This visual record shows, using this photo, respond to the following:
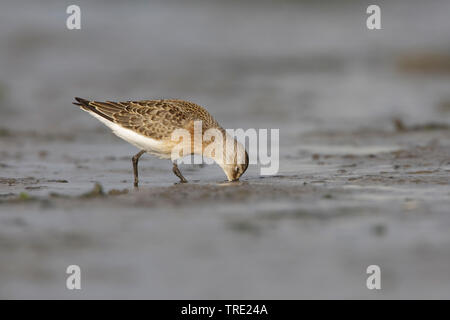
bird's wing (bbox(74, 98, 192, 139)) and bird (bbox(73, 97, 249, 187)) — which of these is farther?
bird's wing (bbox(74, 98, 192, 139))

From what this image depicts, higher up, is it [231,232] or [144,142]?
[144,142]

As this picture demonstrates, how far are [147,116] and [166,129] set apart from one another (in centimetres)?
41

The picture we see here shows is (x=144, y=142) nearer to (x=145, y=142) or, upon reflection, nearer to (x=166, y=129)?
(x=145, y=142)

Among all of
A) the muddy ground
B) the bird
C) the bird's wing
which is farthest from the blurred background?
the bird's wing

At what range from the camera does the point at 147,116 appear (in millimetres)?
10086

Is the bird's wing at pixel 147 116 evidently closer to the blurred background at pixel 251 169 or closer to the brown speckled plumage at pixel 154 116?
the brown speckled plumage at pixel 154 116

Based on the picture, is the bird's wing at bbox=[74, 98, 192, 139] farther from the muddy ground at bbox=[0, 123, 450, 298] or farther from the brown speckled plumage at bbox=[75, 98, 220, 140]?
the muddy ground at bbox=[0, 123, 450, 298]

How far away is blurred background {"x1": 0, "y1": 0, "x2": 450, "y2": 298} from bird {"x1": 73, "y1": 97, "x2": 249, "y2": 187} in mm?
430

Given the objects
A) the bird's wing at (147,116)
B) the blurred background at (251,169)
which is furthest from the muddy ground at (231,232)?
the bird's wing at (147,116)

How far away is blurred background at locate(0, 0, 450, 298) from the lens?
598 cm

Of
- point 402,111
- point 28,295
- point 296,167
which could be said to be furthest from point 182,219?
point 402,111

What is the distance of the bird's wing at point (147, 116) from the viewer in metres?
9.89

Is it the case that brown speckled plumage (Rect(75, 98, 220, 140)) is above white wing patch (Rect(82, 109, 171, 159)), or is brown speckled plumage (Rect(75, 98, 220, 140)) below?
above

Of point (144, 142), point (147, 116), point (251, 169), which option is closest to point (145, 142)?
point (144, 142)
